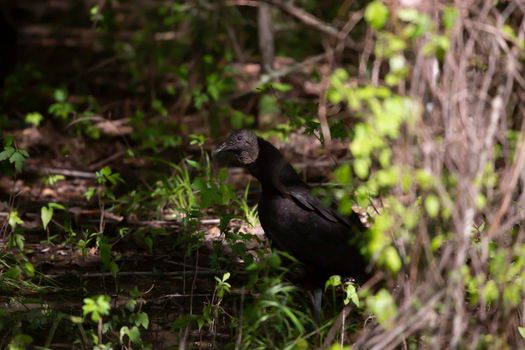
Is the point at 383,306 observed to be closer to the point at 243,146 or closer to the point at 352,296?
the point at 352,296

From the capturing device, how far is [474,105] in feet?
13.1

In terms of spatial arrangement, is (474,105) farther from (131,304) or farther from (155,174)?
(155,174)

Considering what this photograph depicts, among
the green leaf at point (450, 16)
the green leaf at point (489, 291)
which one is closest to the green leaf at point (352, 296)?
the green leaf at point (489, 291)

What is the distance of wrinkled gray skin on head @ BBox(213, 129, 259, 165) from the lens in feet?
19.5

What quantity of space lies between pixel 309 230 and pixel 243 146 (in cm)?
84

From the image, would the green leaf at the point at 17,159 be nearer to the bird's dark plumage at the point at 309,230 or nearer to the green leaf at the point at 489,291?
the bird's dark plumage at the point at 309,230

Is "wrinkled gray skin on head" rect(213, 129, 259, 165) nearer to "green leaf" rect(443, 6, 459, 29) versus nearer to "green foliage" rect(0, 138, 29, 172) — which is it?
"green foliage" rect(0, 138, 29, 172)

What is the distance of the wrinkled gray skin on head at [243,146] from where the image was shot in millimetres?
5945

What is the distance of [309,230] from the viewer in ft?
17.9

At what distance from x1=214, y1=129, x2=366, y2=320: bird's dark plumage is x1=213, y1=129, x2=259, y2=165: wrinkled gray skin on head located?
0.31 metres

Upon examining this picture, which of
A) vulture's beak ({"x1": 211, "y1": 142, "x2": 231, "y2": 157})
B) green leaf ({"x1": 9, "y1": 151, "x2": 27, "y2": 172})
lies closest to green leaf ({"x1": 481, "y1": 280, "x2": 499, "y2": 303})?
vulture's beak ({"x1": 211, "y1": 142, "x2": 231, "y2": 157})

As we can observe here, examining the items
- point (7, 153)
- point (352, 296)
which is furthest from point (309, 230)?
point (7, 153)

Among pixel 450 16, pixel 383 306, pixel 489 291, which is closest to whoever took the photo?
pixel 450 16

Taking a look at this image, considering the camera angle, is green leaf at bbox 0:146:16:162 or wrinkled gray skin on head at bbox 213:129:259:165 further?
wrinkled gray skin on head at bbox 213:129:259:165
